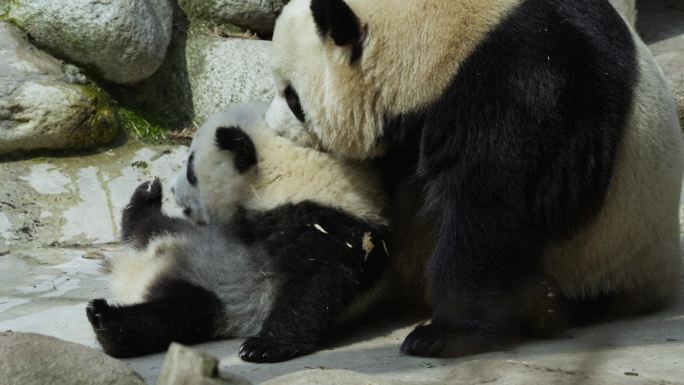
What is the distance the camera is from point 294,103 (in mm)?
4547

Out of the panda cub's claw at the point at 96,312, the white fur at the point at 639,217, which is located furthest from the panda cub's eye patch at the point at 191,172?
the white fur at the point at 639,217

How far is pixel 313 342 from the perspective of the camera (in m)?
4.21

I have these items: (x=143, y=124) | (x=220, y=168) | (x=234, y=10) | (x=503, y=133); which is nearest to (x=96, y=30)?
(x=143, y=124)

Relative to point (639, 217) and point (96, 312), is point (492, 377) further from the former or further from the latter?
point (96, 312)

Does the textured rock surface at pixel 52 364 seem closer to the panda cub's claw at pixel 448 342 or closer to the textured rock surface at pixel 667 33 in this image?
the panda cub's claw at pixel 448 342

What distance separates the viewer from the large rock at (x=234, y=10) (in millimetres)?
8297

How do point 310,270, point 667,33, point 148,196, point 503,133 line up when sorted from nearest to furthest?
1. point 503,133
2. point 310,270
3. point 148,196
4. point 667,33

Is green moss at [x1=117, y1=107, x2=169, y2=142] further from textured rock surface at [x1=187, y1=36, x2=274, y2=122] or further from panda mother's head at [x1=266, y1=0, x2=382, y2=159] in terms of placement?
panda mother's head at [x1=266, y1=0, x2=382, y2=159]

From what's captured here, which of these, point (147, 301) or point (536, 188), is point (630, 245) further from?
point (147, 301)

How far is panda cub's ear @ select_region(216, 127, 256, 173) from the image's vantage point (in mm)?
4680

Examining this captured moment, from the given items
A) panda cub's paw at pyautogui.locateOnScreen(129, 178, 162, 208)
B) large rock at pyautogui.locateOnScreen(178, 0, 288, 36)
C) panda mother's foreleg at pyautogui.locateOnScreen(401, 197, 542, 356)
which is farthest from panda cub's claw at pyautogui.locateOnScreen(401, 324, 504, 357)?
large rock at pyautogui.locateOnScreen(178, 0, 288, 36)

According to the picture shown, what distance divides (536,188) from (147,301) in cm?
175

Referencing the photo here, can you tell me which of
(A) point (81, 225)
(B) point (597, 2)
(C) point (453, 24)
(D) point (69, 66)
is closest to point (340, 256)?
(C) point (453, 24)

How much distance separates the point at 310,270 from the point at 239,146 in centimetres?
76
